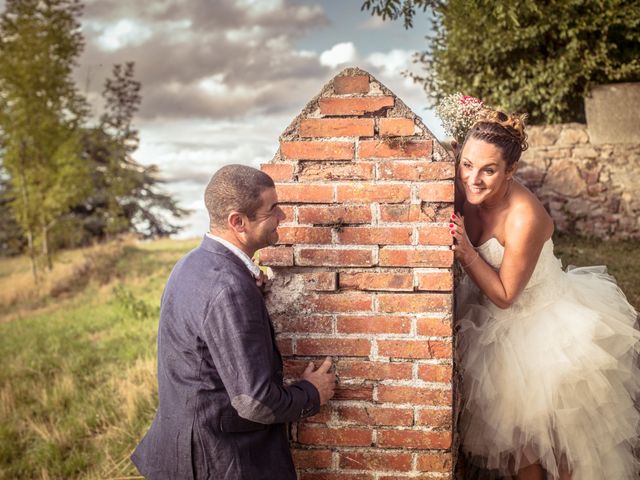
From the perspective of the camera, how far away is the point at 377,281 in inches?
102

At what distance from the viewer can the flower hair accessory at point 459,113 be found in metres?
2.97

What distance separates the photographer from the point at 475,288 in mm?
3178

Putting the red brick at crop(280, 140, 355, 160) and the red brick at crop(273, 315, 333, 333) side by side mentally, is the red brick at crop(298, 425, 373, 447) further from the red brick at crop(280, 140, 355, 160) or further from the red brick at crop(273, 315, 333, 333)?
the red brick at crop(280, 140, 355, 160)

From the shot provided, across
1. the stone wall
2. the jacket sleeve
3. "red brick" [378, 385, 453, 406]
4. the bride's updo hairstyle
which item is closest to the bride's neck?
the bride's updo hairstyle

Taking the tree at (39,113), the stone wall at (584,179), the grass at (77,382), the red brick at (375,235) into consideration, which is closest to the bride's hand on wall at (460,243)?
the red brick at (375,235)

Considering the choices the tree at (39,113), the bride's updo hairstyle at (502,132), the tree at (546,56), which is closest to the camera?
the bride's updo hairstyle at (502,132)

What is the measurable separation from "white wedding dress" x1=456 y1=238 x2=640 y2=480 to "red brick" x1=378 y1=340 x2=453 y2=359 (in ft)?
1.41

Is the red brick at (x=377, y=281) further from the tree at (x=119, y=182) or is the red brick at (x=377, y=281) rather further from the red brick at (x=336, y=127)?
the tree at (x=119, y=182)

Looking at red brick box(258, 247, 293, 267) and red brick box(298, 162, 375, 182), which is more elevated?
red brick box(298, 162, 375, 182)

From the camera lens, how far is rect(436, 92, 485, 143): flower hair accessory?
2969 millimetres

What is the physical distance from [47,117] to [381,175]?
15850mm

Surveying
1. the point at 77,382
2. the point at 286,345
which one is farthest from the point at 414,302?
the point at 77,382

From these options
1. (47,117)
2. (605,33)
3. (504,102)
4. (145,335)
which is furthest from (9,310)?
(605,33)

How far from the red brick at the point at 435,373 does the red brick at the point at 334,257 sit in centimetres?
56
